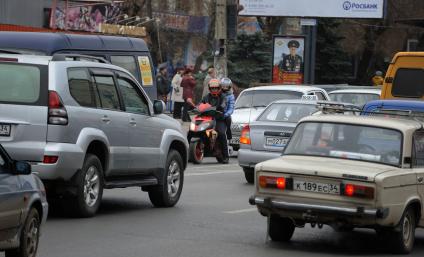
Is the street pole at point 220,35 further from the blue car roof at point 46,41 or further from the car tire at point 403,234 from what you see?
the car tire at point 403,234

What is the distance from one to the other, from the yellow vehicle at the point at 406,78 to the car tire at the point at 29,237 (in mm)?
9069

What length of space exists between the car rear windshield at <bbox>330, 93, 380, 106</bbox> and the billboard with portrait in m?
16.0

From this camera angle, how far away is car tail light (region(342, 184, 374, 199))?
10.4 metres

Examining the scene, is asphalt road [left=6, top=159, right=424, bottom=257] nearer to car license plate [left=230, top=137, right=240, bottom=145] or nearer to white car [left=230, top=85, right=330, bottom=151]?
white car [left=230, top=85, right=330, bottom=151]

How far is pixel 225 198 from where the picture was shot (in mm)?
16375

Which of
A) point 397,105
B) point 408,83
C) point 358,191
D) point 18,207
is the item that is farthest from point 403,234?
point 408,83

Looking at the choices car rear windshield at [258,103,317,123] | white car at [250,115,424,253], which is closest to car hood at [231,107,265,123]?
car rear windshield at [258,103,317,123]

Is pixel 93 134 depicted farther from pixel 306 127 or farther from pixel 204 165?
pixel 204 165

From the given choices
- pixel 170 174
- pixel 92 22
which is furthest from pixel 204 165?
pixel 92 22

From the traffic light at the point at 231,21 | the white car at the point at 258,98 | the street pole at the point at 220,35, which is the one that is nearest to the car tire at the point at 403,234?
the white car at the point at 258,98

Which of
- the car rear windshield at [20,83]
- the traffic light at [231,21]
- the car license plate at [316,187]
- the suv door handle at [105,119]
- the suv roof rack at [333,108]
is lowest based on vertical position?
the car license plate at [316,187]

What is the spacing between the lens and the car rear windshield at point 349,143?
36.6 feet

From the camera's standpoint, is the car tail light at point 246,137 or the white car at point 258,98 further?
the white car at point 258,98

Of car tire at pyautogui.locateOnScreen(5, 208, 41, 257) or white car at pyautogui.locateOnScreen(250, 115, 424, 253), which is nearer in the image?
car tire at pyautogui.locateOnScreen(5, 208, 41, 257)
